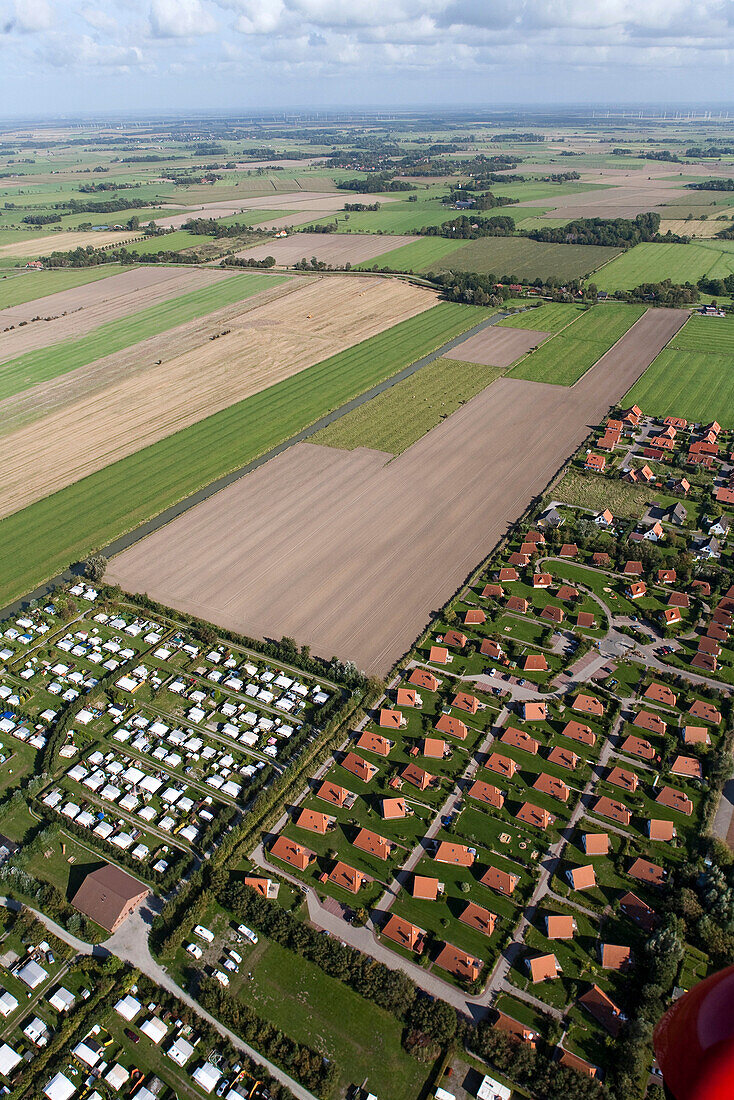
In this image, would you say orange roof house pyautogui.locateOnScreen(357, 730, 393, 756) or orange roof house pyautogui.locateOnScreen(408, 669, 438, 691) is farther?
orange roof house pyautogui.locateOnScreen(408, 669, 438, 691)

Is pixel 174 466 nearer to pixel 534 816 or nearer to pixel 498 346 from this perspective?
pixel 534 816

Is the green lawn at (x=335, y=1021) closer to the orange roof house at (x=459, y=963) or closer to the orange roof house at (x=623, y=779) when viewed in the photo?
the orange roof house at (x=459, y=963)

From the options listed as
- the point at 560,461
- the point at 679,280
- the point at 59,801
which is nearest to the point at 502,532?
the point at 560,461

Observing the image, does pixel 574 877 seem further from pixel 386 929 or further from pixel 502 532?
pixel 502 532

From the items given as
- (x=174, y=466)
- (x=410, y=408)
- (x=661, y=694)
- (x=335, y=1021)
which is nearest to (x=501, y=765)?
(x=661, y=694)

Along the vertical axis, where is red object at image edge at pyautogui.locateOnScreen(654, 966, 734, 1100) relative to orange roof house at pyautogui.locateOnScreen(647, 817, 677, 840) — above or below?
above

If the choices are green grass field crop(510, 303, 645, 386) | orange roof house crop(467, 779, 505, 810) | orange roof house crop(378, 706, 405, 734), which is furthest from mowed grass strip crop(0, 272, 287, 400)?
orange roof house crop(467, 779, 505, 810)

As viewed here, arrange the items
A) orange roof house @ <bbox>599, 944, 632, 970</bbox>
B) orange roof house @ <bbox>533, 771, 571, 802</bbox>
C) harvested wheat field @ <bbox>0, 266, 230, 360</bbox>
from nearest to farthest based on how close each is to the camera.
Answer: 1. orange roof house @ <bbox>599, 944, 632, 970</bbox>
2. orange roof house @ <bbox>533, 771, 571, 802</bbox>
3. harvested wheat field @ <bbox>0, 266, 230, 360</bbox>

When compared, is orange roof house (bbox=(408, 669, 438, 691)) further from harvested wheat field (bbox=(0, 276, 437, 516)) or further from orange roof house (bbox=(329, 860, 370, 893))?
harvested wheat field (bbox=(0, 276, 437, 516))
